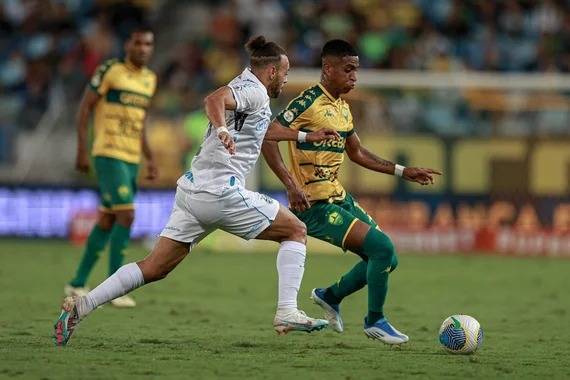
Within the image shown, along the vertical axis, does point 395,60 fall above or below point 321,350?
above

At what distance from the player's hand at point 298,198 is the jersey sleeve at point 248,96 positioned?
764 mm

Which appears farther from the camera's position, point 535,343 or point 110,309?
point 110,309

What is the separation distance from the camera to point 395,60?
2405cm

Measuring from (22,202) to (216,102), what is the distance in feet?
43.2

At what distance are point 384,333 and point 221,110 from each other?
2.24m

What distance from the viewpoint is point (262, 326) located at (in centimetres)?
1141

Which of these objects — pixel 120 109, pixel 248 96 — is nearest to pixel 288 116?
pixel 248 96

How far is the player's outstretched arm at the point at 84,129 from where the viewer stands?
1276 centimetres

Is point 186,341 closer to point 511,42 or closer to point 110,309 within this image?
point 110,309

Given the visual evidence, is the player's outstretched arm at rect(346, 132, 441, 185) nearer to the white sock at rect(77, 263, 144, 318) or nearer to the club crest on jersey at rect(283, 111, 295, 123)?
the club crest on jersey at rect(283, 111, 295, 123)

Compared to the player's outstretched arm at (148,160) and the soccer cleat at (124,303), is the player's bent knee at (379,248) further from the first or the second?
the player's outstretched arm at (148,160)

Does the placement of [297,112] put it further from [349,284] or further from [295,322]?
[295,322]

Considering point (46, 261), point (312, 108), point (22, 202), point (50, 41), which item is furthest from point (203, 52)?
point (312, 108)

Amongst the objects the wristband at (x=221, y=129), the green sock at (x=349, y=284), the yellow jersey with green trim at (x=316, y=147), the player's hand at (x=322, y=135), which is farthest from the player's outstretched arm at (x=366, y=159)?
the wristband at (x=221, y=129)
